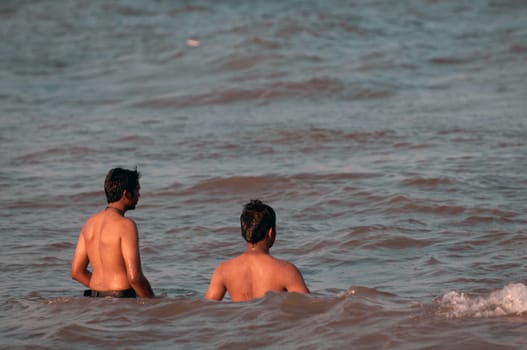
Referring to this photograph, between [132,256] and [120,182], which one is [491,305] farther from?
[120,182]

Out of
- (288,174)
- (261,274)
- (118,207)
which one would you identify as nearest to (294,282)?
(261,274)

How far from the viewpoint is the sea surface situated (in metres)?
6.47

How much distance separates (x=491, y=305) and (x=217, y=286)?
1.73 m

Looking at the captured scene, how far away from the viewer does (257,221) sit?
634 centimetres

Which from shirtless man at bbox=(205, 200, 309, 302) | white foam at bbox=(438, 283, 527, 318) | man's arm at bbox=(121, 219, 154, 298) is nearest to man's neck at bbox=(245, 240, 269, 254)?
shirtless man at bbox=(205, 200, 309, 302)

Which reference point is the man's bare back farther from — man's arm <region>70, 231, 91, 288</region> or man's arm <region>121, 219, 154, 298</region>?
man's arm <region>70, 231, 91, 288</region>

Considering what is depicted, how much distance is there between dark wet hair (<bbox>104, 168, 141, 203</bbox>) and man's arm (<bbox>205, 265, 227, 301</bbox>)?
2.78ft

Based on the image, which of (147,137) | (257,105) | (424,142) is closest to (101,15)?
(257,105)

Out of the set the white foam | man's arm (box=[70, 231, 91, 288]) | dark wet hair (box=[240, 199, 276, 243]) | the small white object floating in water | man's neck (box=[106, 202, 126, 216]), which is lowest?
the white foam

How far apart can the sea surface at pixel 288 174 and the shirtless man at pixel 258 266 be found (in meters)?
0.11

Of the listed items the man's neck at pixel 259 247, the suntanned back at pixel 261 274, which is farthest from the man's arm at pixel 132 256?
the man's neck at pixel 259 247

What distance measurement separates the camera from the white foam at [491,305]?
6.33 metres

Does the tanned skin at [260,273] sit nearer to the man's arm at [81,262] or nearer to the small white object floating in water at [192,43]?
the man's arm at [81,262]

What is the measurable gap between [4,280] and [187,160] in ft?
15.7
